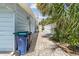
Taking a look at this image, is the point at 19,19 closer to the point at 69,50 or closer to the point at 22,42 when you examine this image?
the point at 22,42

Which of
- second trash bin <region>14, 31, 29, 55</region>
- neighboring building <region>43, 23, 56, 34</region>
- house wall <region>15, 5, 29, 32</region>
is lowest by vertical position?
second trash bin <region>14, 31, 29, 55</region>

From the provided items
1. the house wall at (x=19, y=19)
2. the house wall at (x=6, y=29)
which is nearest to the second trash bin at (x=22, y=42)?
the house wall at (x=6, y=29)

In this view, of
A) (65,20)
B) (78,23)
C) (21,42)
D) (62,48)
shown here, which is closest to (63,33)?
(62,48)

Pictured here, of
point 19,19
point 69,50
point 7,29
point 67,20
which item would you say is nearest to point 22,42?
point 7,29

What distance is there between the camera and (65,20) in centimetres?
914

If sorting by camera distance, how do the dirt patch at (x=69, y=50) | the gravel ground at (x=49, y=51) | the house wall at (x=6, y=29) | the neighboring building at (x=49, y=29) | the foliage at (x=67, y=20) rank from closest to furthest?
the foliage at (x=67, y=20)
the house wall at (x=6, y=29)
the gravel ground at (x=49, y=51)
the dirt patch at (x=69, y=50)
the neighboring building at (x=49, y=29)

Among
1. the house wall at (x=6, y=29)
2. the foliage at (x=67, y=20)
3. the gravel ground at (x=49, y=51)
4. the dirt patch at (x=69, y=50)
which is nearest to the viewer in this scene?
the foliage at (x=67, y=20)

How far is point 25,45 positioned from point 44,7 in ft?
11.5

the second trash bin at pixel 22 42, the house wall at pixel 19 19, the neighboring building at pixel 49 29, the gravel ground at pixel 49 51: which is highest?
the house wall at pixel 19 19

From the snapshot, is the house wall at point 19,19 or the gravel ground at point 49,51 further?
the house wall at point 19,19

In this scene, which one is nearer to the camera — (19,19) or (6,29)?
(6,29)

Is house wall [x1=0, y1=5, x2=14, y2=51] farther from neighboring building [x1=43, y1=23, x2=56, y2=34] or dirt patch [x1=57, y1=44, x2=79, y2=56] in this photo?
neighboring building [x1=43, y1=23, x2=56, y2=34]

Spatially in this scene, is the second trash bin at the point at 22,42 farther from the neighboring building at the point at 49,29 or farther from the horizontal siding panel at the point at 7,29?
the neighboring building at the point at 49,29

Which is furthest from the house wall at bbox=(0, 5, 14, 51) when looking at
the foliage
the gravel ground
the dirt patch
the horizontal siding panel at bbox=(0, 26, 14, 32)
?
the dirt patch
